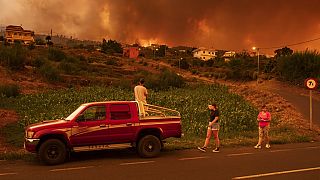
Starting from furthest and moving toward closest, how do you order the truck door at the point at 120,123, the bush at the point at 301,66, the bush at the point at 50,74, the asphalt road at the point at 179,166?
the bush at the point at 301,66, the bush at the point at 50,74, the truck door at the point at 120,123, the asphalt road at the point at 179,166

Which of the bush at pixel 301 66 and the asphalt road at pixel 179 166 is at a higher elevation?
the bush at pixel 301 66

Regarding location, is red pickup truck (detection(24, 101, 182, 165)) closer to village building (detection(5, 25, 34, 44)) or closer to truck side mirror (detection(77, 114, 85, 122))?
truck side mirror (detection(77, 114, 85, 122))

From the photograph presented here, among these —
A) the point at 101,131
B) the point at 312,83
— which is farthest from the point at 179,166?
the point at 312,83

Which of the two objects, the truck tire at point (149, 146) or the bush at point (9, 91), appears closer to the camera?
the truck tire at point (149, 146)

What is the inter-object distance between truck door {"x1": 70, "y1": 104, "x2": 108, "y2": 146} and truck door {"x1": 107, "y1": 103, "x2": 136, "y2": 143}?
22 centimetres

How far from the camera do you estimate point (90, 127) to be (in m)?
12.1

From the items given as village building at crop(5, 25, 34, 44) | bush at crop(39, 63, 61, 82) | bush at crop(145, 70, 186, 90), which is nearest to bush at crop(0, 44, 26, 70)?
bush at crop(39, 63, 61, 82)

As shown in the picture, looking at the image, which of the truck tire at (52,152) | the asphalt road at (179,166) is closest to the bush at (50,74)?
the asphalt road at (179,166)

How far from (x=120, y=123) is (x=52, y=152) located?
242 cm

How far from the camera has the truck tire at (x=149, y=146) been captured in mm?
12766

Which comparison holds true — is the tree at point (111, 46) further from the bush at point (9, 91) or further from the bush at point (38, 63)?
the bush at point (9, 91)

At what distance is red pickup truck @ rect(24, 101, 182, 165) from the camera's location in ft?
38.1

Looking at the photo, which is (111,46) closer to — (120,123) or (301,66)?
(301,66)

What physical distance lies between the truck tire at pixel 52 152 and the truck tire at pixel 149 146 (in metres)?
2.60
